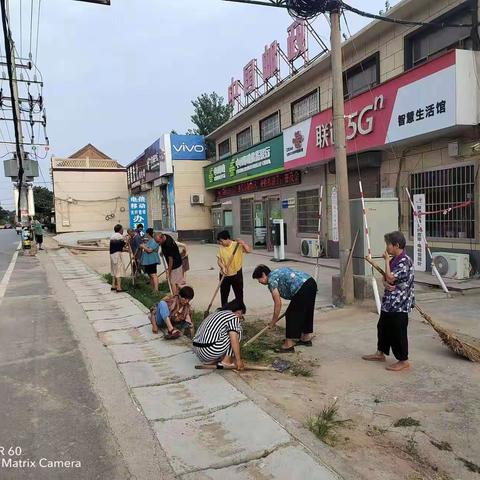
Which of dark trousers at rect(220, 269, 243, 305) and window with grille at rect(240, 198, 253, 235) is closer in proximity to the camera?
dark trousers at rect(220, 269, 243, 305)

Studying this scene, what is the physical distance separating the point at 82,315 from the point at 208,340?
4.12 m

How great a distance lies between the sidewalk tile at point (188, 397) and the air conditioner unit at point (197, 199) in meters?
20.7

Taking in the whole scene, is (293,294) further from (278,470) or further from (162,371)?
(278,470)

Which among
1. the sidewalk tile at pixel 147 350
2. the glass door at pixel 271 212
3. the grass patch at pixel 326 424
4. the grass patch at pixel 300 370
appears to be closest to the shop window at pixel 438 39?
the grass patch at pixel 300 370

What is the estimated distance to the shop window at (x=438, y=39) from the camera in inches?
355

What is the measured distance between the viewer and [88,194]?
4178 cm

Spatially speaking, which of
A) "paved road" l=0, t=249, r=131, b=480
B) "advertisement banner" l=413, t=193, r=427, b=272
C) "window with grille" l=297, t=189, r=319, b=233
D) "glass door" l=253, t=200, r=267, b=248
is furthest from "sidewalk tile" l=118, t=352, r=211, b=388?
"glass door" l=253, t=200, r=267, b=248

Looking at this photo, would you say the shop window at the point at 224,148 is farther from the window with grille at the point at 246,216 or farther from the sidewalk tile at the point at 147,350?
the sidewalk tile at the point at 147,350

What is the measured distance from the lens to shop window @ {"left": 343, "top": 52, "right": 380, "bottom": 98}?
11648 millimetres

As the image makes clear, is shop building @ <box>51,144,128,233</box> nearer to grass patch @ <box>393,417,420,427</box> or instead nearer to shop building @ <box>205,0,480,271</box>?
shop building @ <box>205,0,480,271</box>

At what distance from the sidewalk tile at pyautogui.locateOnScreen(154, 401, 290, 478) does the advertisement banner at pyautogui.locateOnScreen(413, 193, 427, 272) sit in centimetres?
719

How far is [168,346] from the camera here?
5945 mm

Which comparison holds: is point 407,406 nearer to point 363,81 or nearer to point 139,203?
point 363,81

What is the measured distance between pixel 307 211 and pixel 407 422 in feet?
40.0
